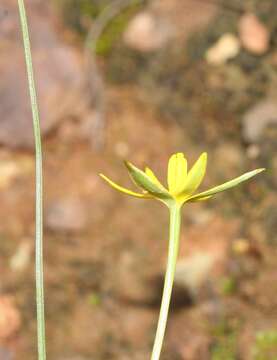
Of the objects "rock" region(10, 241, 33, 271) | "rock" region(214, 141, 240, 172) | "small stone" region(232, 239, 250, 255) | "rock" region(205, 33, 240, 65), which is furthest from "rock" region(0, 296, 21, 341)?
"rock" region(205, 33, 240, 65)

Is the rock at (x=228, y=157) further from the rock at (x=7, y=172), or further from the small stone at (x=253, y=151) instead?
the rock at (x=7, y=172)

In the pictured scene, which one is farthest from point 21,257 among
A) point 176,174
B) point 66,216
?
point 176,174

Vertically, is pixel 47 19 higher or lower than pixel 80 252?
higher

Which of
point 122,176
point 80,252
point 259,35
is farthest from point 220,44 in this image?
point 80,252

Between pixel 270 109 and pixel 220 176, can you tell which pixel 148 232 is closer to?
pixel 220 176

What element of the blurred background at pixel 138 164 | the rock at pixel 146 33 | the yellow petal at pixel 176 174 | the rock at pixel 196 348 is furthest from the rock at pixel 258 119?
the yellow petal at pixel 176 174

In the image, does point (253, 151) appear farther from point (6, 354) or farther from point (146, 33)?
point (6, 354)

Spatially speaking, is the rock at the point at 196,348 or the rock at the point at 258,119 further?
the rock at the point at 258,119
